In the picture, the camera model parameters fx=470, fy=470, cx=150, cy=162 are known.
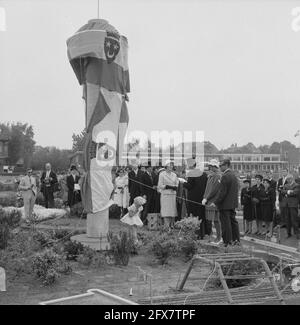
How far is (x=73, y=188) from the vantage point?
15.5m

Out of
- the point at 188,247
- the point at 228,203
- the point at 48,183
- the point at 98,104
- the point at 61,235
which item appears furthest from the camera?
the point at 48,183

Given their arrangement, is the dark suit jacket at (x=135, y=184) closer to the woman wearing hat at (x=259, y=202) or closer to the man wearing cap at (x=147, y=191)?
the man wearing cap at (x=147, y=191)

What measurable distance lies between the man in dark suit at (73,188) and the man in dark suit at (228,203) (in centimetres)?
722

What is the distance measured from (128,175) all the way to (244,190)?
3398 millimetres

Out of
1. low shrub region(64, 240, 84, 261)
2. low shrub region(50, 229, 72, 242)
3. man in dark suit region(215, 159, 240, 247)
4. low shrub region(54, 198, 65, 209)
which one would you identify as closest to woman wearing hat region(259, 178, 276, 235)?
man in dark suit region(215, 159, 240, 247)

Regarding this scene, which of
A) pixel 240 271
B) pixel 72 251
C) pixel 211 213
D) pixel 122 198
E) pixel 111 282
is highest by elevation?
pixel 122 198

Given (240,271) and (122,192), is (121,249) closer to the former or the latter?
(240,271)

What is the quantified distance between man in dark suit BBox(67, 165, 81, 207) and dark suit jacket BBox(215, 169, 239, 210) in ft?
23.8

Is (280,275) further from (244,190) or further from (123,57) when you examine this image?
(244,190)

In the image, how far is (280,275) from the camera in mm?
6414

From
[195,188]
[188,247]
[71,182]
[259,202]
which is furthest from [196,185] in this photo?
[71,182]

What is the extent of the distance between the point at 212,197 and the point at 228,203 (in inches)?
35.0

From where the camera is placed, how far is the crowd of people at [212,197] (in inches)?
368

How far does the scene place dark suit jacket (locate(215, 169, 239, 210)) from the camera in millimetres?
8930
